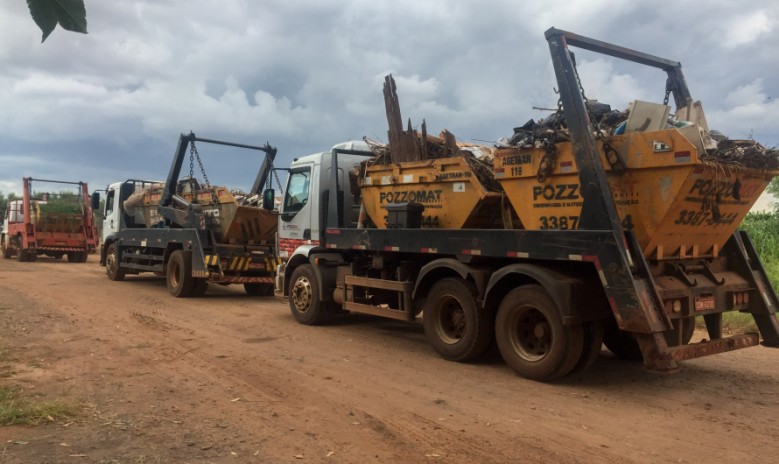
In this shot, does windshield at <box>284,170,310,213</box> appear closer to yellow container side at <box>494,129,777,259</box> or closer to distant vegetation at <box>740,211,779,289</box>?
yellow container side at <box>494,129,777,259</box>

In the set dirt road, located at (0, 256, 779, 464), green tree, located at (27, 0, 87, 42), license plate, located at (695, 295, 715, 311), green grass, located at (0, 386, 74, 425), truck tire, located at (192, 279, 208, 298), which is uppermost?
green tree, located at (27, 0, 87, 42)

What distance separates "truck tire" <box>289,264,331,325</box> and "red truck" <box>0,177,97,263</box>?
17.9 m

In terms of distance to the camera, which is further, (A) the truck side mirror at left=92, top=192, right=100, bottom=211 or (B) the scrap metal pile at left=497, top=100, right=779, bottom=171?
(A) the truck side mirror at left=92, top=192, right=100, bottom=211

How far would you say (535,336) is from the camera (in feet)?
20.5

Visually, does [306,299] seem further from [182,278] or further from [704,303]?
[704,303]

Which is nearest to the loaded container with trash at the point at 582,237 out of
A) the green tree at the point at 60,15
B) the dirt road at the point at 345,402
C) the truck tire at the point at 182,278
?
the dirt road at the point at 345,402

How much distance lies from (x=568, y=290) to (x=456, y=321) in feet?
6.26

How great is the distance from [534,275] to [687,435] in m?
2.00

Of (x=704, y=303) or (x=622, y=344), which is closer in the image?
(x=704, y=303)

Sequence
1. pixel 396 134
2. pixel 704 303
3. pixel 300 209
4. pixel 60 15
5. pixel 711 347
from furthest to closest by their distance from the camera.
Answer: pixel 300 209
pixel 396 134
pixel 704 303
pixel 711 347
pixel 60 15

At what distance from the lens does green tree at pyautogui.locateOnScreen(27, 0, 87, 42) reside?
1.35m

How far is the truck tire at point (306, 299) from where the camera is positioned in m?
9.41

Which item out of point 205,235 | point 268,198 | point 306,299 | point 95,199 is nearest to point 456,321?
point 306,299

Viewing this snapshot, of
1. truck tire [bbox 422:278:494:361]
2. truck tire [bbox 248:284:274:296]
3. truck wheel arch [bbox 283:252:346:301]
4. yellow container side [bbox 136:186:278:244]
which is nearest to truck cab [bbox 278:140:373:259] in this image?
truck wheel arch [bbox 283:252:346:301]
